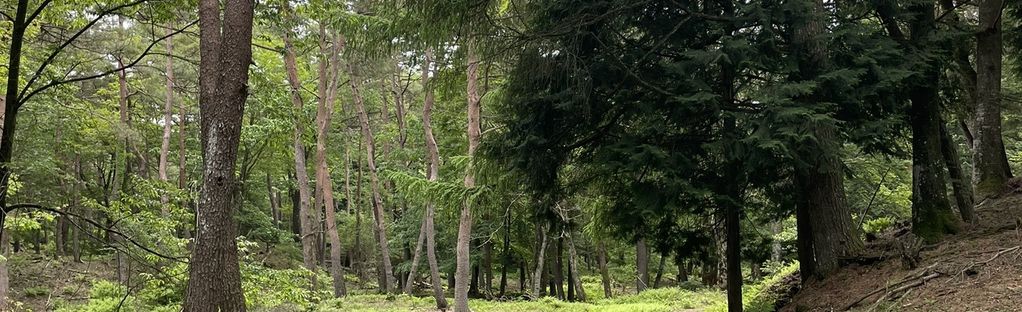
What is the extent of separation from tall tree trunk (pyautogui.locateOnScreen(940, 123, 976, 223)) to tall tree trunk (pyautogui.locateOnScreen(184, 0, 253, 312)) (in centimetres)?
746

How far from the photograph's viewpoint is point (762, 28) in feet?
19.1

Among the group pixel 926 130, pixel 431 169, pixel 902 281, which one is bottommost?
pixel 902 281

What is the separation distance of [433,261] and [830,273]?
10.7 meters

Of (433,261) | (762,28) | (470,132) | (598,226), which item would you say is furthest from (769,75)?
(433,261)

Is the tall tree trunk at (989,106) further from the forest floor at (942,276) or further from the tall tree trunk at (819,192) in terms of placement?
the tall tree trunk at (819,192)

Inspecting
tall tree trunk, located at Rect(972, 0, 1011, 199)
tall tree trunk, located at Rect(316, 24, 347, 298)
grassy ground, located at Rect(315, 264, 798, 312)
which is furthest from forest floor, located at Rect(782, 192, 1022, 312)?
tall tree trunk, located at Rect(316, 24, 347, 298)

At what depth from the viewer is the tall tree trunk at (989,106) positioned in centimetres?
698

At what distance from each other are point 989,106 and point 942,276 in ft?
9.90

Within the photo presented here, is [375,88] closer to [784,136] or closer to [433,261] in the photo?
[433,261]

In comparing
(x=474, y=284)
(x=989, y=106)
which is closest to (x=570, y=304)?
(x=474, y=284)

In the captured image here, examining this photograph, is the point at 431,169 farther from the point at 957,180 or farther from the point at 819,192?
the point at 957,180

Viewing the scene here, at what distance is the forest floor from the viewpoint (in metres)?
4.91

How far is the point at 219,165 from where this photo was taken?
4.61 metres

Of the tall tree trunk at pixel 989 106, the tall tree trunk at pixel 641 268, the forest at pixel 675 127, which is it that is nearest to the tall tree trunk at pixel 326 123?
the forest at pixel 675 127
